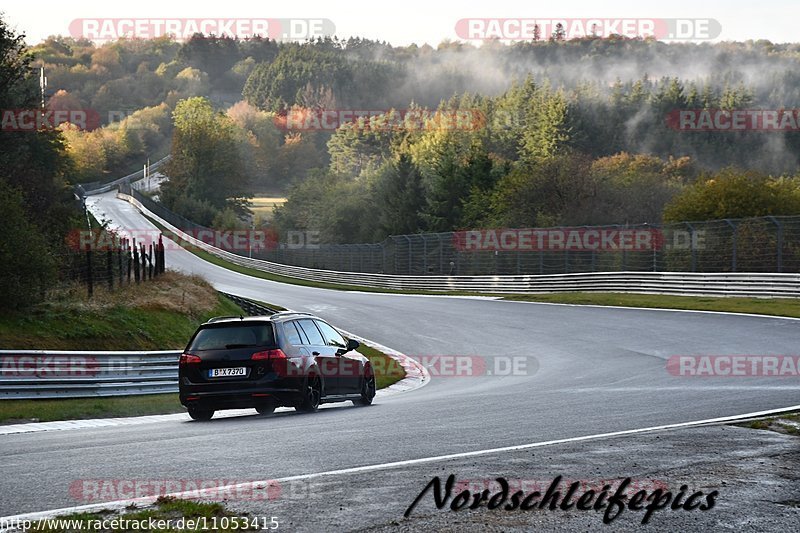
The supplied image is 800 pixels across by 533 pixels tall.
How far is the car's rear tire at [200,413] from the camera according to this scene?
47.0 ft

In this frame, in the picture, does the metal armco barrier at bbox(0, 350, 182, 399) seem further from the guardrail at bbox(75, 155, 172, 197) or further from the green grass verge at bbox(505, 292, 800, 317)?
the guardrail at bbox(75, 155, 172, 197)

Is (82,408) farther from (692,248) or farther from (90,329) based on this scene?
(692,248)

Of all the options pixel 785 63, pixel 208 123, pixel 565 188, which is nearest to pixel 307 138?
pixel 208 123

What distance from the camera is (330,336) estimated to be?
1578 cm

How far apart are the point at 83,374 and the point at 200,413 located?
4315 mm

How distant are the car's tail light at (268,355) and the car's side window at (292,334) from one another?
0.40 metres

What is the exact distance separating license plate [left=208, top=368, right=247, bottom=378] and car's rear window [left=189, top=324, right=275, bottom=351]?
0.31 meters

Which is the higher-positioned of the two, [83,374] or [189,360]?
[189,360]

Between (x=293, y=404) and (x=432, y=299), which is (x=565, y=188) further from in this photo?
(x=293, y=404)

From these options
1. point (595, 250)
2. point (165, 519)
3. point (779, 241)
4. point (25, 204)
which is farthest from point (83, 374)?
point (595, 250)

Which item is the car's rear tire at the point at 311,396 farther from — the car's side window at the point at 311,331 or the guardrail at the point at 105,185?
the guardrail at the point at 105,185

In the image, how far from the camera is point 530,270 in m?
46.6

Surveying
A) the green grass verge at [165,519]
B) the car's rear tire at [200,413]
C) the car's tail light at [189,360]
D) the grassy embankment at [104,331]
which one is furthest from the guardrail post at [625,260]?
the green grass verge at [165,519]

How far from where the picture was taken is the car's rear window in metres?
14.1
